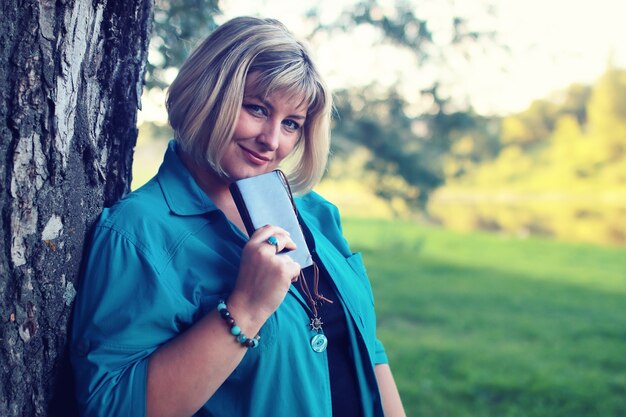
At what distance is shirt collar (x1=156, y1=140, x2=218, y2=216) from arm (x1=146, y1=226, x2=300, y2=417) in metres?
0.25

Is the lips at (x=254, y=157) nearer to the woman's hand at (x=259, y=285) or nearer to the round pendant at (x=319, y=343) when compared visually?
the woman's hand at (x=259, y=285)

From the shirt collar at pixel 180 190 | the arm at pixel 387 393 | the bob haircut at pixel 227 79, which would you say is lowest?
the arm at pixel 387 393

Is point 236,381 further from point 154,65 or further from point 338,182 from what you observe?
point 338,182

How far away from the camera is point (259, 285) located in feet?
4.66

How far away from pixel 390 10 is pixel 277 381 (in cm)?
502

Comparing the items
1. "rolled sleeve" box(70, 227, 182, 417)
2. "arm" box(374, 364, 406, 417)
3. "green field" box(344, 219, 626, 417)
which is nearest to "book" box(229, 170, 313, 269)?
"rolled sleeve" box(70, 227, 182, 417)

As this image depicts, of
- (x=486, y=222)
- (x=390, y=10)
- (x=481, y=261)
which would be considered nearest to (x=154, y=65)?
(x=390, y=10)

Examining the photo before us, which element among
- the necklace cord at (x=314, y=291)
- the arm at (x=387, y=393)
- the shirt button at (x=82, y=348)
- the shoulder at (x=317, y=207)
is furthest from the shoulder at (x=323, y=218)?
the shirt button at (x=82, y=348)

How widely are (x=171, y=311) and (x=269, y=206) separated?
0.38m

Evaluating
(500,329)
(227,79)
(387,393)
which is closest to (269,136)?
(227,79)

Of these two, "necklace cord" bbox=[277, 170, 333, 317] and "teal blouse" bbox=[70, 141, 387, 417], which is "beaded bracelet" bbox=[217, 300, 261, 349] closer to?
"teal blouse" bbox=[70, 141, 387, 417]

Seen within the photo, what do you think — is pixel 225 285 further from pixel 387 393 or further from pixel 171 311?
pixel 387 393

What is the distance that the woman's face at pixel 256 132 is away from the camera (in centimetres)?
170

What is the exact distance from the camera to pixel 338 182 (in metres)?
6.53
